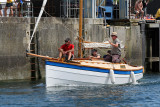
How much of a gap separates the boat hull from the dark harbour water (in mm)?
276

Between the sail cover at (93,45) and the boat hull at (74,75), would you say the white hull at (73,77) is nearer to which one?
the boat hull at (74,75)

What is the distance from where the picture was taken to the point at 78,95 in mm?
20250

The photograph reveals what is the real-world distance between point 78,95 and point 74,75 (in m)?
1.98

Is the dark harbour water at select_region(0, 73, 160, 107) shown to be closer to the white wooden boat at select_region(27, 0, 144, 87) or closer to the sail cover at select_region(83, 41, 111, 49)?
the white wooden boat at select_region(27, 0, 144, 87)

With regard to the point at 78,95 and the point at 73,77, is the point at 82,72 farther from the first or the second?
the point at 78,95

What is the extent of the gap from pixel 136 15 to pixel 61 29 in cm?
646

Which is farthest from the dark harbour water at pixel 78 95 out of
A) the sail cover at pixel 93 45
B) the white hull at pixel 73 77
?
the sail cover at pixel 93 45

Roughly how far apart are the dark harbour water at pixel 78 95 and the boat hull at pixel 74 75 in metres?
0.28

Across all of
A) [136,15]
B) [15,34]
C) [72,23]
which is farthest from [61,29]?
[136,15]

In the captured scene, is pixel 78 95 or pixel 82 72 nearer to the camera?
pixel 78 95

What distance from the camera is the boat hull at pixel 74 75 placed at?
21.9 meters

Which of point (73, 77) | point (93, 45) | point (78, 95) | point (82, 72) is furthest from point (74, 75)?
point (93, 45)

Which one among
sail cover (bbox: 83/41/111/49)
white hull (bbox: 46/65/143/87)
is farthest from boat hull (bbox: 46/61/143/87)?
sail cover (bbox: 83/41/111/49)

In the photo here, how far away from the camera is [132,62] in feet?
96.3
